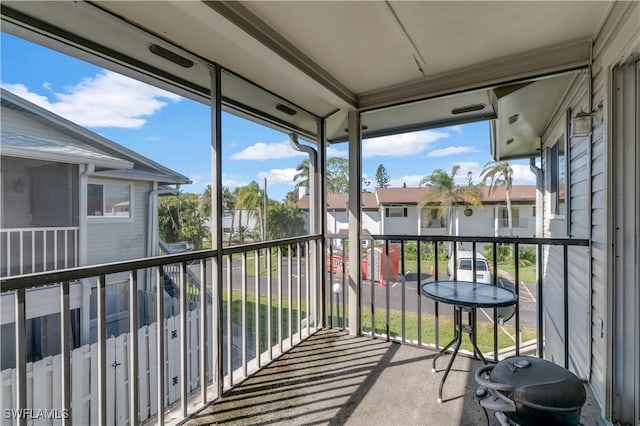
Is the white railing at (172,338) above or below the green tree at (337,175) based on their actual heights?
below

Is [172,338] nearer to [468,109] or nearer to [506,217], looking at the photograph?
[506,217]

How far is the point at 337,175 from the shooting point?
10.6ft

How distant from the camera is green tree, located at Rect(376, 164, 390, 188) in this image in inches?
117

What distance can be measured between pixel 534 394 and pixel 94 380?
8.79ft

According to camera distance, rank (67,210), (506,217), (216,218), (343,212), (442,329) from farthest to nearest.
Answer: (442,329)
(343,212)
(506,217)
(216,218)
(67,210)

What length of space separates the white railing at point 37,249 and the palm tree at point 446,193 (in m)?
2.58

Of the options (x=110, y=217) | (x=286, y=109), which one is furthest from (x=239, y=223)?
(x=286, y=109)

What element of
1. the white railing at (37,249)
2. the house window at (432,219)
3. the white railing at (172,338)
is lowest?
the white railing at (172,338)

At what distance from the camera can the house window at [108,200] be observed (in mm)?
1467

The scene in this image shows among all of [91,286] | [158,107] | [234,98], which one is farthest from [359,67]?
[91,286]

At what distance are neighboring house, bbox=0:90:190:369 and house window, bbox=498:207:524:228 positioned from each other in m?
2.60

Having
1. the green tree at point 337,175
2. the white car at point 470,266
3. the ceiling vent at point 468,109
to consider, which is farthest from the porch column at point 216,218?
the ceiling vent at point 468,109

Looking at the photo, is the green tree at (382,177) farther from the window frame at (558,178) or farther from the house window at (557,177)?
the house window at (557,177)

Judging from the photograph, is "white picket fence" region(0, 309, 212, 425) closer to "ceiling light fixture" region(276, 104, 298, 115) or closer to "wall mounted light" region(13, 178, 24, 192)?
"wall mounted light" region(13, 178, 24, 192)
